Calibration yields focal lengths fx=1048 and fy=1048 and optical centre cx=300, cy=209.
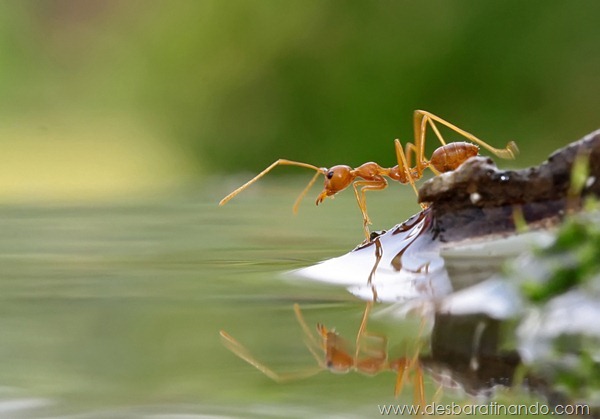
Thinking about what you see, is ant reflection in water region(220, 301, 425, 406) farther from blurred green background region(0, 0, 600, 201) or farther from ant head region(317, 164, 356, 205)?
blurred green background region(0, 0, 600, 201)

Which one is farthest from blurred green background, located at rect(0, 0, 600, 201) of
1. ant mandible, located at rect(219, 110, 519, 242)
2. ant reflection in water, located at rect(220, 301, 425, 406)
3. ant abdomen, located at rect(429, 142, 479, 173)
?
ant reflection in water, located at rect(220, 301, 425, 406)

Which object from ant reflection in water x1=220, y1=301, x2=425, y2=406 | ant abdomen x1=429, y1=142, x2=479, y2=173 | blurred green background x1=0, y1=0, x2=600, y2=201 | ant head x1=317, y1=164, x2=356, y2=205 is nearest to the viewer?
ant reflection in water x1=220, y1=301, x2=425, y2=406

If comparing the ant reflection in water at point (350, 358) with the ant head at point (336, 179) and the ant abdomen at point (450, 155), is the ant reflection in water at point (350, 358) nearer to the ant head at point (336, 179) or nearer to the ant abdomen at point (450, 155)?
the ant abdomen at point (450, 155)

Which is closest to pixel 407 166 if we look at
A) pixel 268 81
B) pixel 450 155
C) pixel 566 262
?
pixel 450 155

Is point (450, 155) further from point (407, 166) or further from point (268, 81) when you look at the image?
point (268, 81)

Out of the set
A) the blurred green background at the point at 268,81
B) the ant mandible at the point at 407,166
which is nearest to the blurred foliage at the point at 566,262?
the ant mandible at the point at 407,166

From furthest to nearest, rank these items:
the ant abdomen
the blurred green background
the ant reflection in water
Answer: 1. the blurred green background
2. the ant abdomen
3. the ant reflection in water
